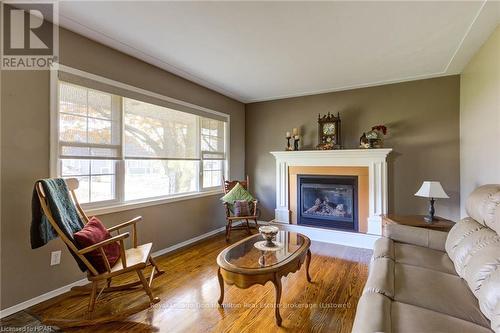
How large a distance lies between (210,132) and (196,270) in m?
2.26

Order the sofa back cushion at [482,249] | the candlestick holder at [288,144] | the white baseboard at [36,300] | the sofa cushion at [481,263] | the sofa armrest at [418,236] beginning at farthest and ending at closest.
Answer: the candlestick holder at [288,144]
the sofa armrest at [418,236]
the white baseboard at [36,300]
the sofa cushion at [481,263]
the sofa back cushion at [482,249]

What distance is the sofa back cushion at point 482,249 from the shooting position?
124 cm

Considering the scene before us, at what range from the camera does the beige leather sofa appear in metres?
1.18

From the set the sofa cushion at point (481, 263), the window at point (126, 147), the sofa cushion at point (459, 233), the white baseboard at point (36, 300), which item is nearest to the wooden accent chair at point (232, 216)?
the window at point (126, 147)

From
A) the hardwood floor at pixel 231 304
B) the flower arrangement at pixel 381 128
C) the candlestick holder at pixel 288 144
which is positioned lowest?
the hardwood floor at pixel 231 304

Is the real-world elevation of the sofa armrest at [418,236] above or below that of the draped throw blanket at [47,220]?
below

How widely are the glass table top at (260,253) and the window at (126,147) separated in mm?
1529

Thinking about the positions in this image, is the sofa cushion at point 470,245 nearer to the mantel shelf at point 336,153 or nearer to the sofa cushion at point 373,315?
the sofa cushion at point 373,315

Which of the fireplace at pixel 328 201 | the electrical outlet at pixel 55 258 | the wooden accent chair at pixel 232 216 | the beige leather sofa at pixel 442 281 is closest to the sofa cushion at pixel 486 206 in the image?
the beige leather sofa at pixel 442 281

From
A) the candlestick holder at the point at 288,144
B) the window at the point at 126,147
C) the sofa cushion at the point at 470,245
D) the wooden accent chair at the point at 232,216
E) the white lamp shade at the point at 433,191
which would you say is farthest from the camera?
the candlestick holder at the point at 288,144

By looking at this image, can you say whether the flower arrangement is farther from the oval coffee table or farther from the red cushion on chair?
the red cushion on chair

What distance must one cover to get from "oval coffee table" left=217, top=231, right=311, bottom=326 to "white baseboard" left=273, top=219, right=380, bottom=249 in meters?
1.55

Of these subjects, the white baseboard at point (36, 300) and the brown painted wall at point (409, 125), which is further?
the brown painted wall at point (409, 125)

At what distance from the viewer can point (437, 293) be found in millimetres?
1456
